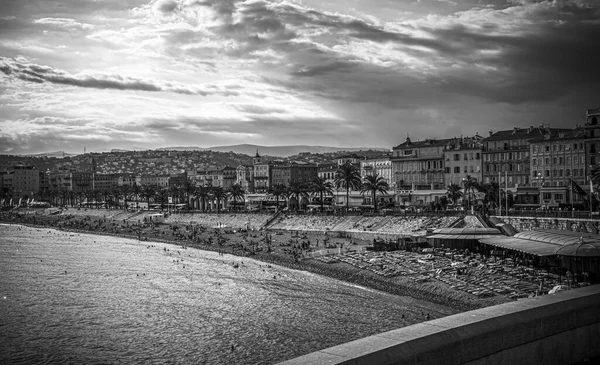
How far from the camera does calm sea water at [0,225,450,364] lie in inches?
1195

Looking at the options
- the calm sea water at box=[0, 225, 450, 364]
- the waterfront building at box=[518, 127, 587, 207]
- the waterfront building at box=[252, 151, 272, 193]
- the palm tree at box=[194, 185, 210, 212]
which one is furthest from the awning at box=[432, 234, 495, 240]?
the waterfront building at box=[252, 151, 272, 193]

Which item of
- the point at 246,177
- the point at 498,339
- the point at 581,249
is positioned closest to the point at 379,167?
the point at 246,177

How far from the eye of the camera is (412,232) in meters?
76.4

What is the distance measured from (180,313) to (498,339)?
1285 inches

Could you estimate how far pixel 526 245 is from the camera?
4238cm

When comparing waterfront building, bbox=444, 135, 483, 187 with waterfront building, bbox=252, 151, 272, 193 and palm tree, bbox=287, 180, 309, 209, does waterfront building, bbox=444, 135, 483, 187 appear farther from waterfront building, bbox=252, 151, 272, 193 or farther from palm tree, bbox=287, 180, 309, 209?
waterfront building, bbox=252, 151, 272, 193

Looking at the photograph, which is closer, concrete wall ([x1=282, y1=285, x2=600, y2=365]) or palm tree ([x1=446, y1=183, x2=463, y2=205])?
concrete wall ([x1=282, y1=285, x2=600, y2=365])

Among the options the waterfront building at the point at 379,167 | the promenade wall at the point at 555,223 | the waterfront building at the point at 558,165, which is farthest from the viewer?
the waterfront building at the point at 379,167

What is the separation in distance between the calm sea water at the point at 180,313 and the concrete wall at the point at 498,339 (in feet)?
61.8

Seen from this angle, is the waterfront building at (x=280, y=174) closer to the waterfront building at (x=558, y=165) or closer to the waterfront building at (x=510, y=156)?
the waterfront building at (x=510, y=156)

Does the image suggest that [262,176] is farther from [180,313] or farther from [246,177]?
[180,313]

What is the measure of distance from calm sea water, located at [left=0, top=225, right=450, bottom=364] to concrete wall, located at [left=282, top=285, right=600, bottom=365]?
1885 centimetres

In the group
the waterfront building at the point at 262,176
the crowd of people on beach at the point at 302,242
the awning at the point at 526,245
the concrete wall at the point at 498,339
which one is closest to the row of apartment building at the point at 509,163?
the crowd of people on beach at the point at 302,242

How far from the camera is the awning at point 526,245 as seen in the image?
38250 mm
